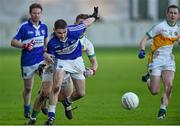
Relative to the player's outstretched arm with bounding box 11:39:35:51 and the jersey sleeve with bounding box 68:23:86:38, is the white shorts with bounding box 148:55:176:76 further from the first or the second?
the player's outstretched arm with bounding box 11:39:35:51

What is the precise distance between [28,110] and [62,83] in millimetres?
1303

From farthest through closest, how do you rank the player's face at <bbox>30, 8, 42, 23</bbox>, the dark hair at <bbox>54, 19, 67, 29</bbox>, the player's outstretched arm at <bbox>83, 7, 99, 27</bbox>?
the player's face at <bbox>30, 8, 42, 23</bbox> → the player's outstretched arm at <bbox>83, 7, 99, 27</bbox> → the dark hair at <bbox>54, 19, 67, 29</bbox>

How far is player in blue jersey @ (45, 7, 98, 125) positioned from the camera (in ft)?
48.5

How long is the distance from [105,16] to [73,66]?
48.0 meters

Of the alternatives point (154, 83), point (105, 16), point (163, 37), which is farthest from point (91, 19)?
point (105, 16)

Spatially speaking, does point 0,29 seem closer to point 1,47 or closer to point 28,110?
point 1,47

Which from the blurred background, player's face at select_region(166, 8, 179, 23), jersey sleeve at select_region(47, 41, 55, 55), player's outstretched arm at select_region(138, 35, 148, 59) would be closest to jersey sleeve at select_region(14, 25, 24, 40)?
jersey sleeve at select_region(47, 41, 55, 55)

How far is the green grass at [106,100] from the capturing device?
52.5ft

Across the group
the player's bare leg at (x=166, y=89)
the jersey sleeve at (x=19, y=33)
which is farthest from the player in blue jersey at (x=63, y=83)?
the player's bare leg at (x=166, y=89)

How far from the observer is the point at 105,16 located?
6338 centimetres

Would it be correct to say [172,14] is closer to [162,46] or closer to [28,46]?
[162,46]

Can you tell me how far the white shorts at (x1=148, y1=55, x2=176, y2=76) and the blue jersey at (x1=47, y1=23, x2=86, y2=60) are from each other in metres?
2.13

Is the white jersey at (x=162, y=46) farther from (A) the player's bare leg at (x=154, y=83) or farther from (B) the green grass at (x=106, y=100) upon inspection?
(B) the green grass at (x=106, y=100)

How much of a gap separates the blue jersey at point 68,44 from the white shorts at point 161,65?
83.9 inches
